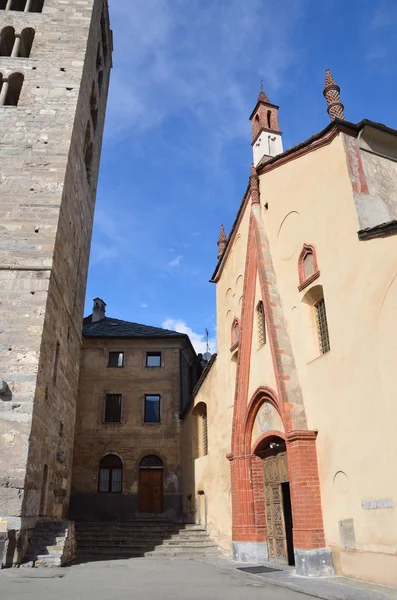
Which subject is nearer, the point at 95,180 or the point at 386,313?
the point at 386,313

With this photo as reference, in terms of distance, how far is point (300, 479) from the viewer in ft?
31.0

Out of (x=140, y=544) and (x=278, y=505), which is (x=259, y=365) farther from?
(x=140, y=544)

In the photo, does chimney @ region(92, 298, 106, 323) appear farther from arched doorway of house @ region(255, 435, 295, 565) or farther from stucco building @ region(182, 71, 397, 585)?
arched doorway of house @ region(255, 435, 295, 565)

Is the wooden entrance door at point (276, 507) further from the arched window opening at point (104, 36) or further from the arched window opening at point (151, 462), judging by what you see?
the arched window opening at point (104, 36)

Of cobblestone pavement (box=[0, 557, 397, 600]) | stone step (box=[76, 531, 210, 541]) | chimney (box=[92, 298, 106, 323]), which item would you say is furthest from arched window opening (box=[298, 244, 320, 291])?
chimney (box=[92, 298, 106, 323])

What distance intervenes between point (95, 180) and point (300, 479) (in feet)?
48.4

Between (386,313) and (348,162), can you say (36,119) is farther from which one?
(386,313)

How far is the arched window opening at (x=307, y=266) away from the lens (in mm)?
10531

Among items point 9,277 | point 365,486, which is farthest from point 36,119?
point 365,486

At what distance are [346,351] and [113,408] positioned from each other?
16834mm

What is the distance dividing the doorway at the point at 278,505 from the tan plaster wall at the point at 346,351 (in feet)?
6.07

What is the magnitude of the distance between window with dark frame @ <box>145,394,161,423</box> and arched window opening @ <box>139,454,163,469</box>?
5.62 feet

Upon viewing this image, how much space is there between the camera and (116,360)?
24.6 m

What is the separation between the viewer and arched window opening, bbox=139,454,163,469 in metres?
22.6
